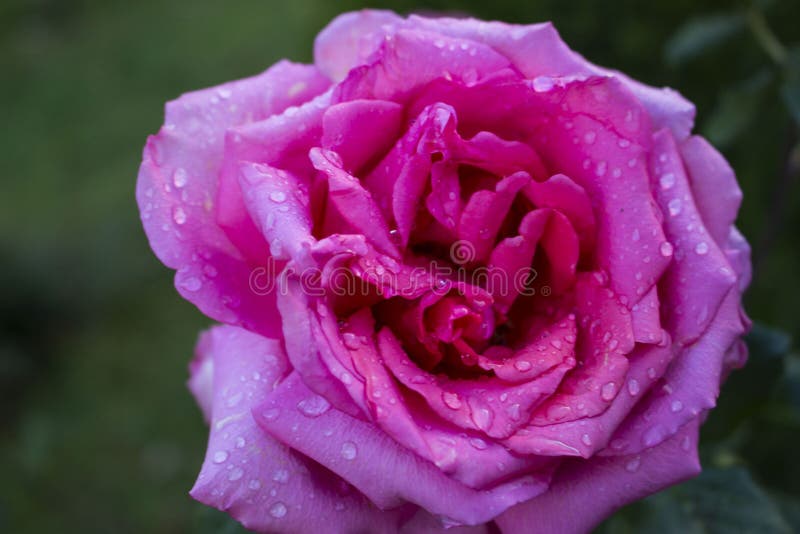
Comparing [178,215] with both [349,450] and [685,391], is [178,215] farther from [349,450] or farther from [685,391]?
[685,391]

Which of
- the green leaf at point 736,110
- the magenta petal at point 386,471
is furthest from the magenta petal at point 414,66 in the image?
the green leaf at point 736,110

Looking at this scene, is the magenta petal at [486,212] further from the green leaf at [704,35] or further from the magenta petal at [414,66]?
the green leaf at [704,35]

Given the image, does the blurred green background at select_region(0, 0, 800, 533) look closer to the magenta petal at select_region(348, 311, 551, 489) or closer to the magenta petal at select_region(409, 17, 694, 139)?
the magenta petal at select_region(409, 17, 694, 139)

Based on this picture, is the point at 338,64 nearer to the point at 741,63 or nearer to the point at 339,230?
the point at 339,230

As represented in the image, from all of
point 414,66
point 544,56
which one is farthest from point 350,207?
point 544,56

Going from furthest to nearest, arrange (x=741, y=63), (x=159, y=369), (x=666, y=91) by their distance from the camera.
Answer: (x=159, y=369) < (x=741, y=63) < (x=666, y=91)

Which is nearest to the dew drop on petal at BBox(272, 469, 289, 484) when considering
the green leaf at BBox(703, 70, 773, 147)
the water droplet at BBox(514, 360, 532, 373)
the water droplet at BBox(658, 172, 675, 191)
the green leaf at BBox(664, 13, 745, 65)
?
the water droplet at BBox(514, 360, 532, 373)

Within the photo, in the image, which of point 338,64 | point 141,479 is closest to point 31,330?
point 141,479
